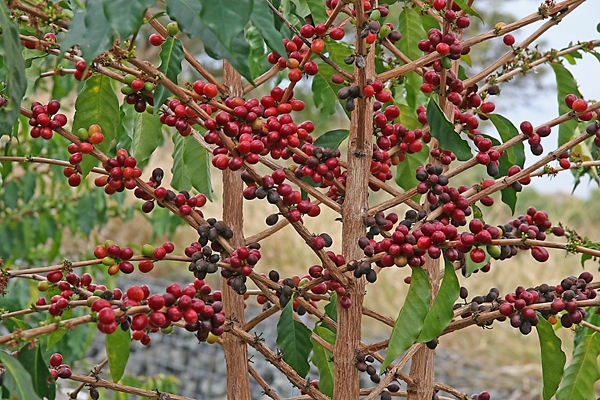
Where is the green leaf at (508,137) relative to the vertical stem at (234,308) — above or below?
above

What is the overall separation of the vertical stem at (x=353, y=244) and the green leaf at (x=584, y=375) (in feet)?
1.42

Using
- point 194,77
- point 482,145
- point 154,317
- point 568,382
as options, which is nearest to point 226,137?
point 154,317

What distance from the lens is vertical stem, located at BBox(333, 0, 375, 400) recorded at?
1200 mm

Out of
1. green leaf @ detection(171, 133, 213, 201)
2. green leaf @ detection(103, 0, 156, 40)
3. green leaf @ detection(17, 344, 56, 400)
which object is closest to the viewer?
green leaf @ detection(103, 0, 156, 40)

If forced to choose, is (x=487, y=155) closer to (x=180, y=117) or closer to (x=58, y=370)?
(x=180, y=117)

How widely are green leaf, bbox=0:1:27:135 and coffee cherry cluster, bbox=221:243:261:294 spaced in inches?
17.9

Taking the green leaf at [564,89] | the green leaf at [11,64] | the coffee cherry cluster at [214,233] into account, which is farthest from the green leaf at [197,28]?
the green leaf at [564,89]

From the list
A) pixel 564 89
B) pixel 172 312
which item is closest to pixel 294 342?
pixel 172 312

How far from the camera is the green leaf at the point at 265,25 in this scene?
0.78 m

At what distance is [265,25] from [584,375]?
0.95 m

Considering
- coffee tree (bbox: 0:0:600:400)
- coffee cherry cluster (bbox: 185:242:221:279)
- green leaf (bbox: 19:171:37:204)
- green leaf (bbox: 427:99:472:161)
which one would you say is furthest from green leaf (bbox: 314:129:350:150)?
green leaf (bbox: 19:171:37:204)

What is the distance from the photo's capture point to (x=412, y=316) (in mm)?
1099

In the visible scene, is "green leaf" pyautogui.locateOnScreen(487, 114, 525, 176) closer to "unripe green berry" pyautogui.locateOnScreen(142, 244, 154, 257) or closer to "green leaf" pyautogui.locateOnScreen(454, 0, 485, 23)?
"green leaf" pyautogui.locateOnScreen(454, 0, 485, 23)

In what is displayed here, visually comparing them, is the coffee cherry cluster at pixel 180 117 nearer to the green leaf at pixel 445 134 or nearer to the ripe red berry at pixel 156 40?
the ripe red berry at pixel 156 40
